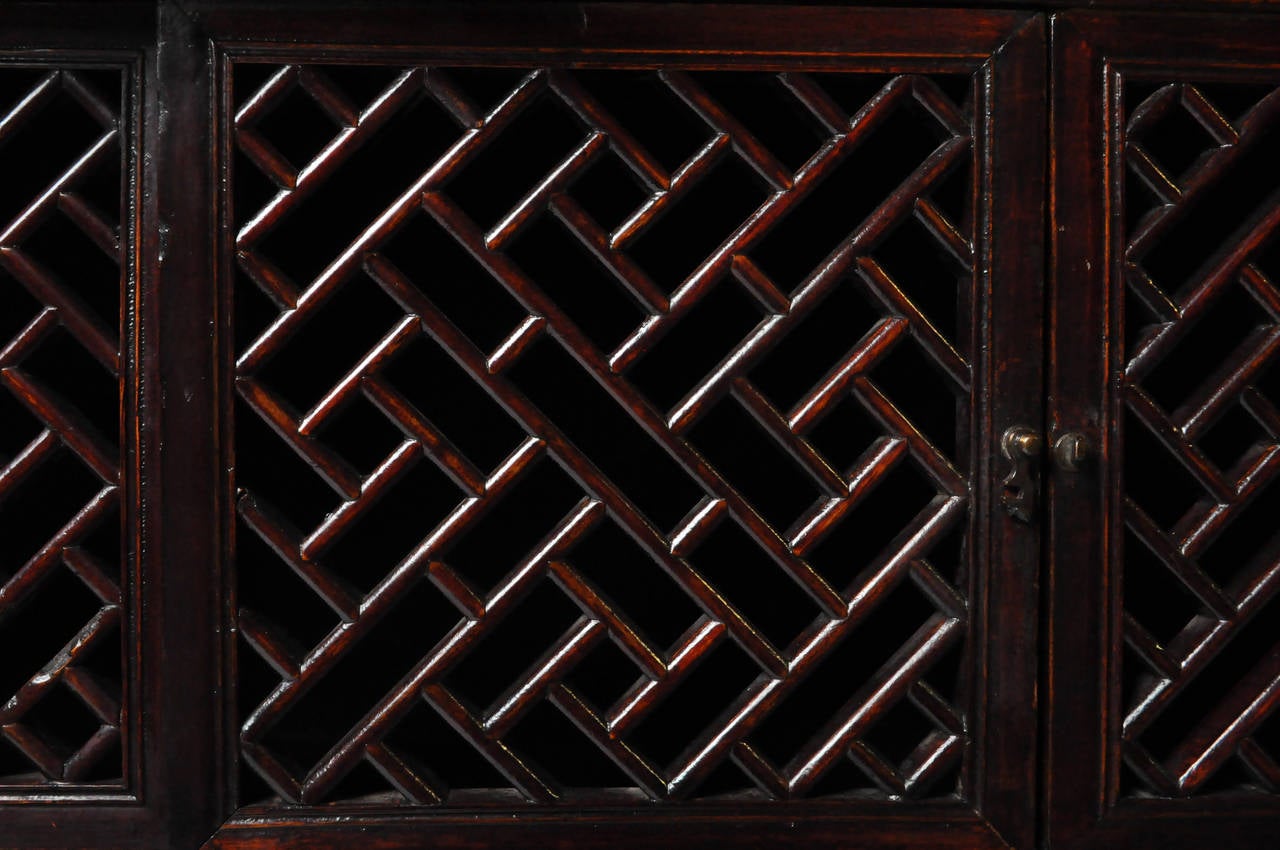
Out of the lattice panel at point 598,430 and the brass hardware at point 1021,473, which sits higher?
the lattice panel at point 598,430

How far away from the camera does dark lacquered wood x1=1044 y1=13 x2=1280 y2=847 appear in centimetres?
62

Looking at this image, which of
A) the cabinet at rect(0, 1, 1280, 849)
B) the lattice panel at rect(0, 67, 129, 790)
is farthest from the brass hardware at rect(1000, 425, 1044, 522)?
the lattice panel at rect(0, 67, 129, 790)

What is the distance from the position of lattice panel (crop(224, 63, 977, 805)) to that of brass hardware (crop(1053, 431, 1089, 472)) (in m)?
0.06

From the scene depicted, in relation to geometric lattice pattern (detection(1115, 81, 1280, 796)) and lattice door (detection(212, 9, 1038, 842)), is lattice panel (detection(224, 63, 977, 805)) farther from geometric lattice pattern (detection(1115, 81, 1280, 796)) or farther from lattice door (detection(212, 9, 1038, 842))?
geometric lattice pattern (detection(1115, 81, 1280, 796))

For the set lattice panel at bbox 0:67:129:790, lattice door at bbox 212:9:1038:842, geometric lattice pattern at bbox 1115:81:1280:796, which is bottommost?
geometric lattice pattern at bbox 1115:81:1280:796

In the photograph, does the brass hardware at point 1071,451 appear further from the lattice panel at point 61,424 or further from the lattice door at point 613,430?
the lattice panel at point 61,424

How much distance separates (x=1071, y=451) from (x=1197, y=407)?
120 mm

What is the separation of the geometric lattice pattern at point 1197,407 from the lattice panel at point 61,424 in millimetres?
688

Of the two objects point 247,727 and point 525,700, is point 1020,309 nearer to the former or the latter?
point 525,700

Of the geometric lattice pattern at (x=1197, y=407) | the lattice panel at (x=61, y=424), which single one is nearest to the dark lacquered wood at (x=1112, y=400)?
the geometric lattice pattern at (x=1197, y=407)

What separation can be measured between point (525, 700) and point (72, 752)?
32 cm

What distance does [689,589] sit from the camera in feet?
2.06

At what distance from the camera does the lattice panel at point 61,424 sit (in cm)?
62

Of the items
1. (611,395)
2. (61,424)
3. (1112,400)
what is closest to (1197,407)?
(1112,400)
